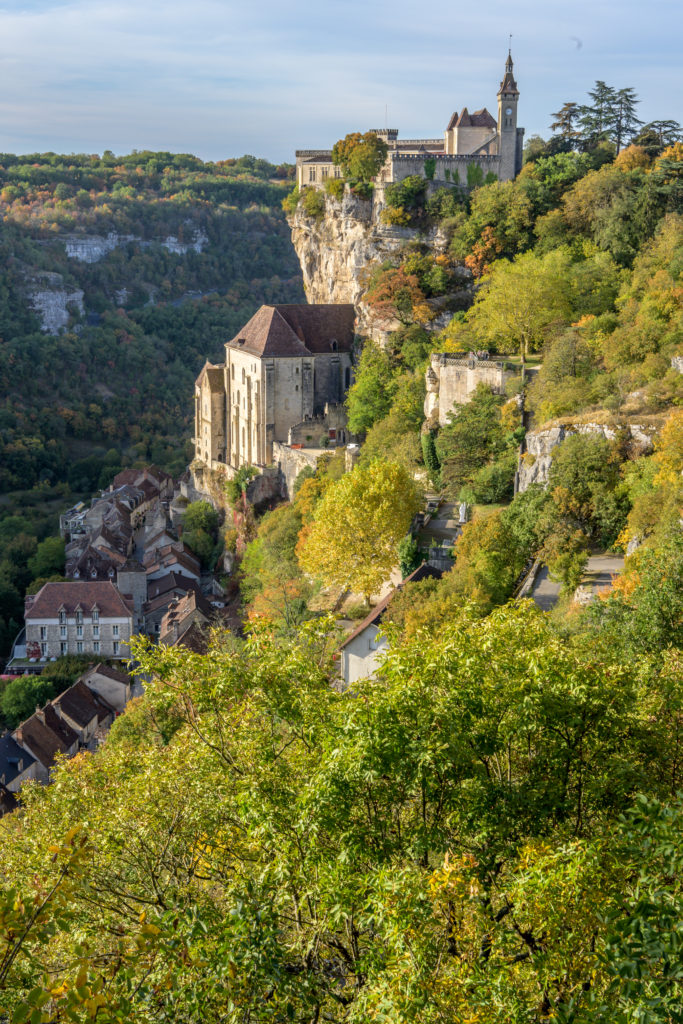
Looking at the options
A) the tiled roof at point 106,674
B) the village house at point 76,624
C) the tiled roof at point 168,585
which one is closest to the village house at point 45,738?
the tiled roof at point 106,674

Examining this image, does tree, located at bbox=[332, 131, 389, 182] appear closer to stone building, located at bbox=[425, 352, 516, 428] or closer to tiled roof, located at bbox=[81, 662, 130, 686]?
stone building, located at bbox=[425, 352, 516, 428]

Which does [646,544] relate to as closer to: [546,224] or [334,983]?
[334,983]

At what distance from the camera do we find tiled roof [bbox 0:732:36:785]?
110ft

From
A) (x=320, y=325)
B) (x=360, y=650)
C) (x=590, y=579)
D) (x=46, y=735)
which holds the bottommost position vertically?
(x=46, y=735)

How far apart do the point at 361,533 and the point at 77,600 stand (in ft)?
61.6

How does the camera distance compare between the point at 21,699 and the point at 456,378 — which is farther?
the point at 21,699

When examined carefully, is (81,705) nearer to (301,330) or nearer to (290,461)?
(290,461)

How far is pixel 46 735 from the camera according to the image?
35781 mm

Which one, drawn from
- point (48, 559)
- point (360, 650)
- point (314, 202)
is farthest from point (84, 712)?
point (314, 202)

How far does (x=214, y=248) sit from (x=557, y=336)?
322 feet

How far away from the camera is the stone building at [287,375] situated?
49375 mm

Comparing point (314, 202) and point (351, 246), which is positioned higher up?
point (314, 202)

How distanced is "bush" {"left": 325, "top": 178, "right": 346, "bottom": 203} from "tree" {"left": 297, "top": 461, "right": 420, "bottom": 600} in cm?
2429

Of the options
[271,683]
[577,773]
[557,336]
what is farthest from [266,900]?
[557,336]
